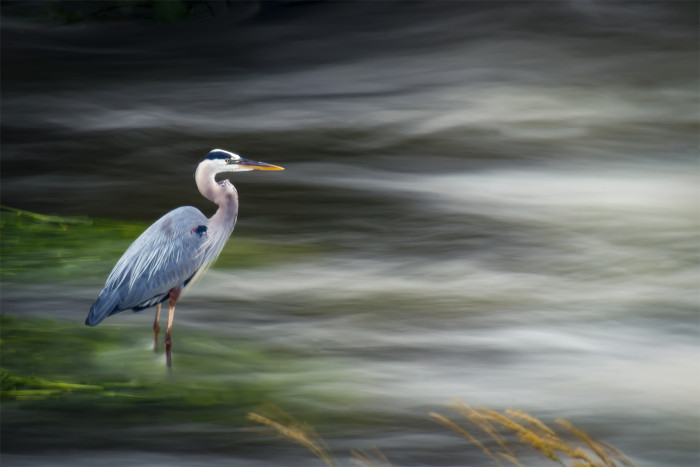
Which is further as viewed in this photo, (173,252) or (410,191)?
(410,191)

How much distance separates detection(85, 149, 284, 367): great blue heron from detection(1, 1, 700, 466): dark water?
0.51m

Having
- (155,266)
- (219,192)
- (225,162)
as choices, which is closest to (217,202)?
(219,192)

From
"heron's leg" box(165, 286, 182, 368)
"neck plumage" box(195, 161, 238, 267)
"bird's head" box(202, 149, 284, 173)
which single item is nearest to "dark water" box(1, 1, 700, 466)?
"heron's leg" box(165, 286, 182, 368)

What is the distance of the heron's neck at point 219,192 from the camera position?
13.3 feet

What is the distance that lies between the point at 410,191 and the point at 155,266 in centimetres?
412

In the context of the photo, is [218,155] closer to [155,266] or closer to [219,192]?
[219,192]

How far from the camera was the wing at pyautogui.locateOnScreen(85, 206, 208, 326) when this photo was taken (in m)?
4.02

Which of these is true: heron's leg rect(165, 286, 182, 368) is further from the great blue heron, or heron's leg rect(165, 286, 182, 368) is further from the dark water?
the dark water

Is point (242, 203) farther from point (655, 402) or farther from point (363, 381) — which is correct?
point (655, 402)

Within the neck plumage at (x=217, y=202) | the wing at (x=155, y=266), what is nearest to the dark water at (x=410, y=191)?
the wing at (x=155, y=266)

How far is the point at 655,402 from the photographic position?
4316 millimetres

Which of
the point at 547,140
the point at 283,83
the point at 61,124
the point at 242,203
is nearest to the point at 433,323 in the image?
the point at 242,203

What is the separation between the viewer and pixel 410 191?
7.98 metres

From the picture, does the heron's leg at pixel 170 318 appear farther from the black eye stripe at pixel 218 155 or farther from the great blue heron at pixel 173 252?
the black eye stripe at pixel 218 155
